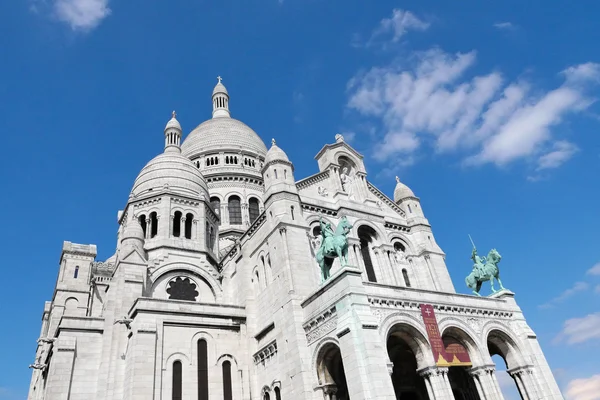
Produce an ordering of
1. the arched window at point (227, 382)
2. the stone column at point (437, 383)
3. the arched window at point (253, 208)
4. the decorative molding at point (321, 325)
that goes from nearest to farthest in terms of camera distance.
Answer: the stone column at point (437, 383), the decorative molding at point (321, 325), the arched window at point (227, 382), the arched window at point (253, 208)

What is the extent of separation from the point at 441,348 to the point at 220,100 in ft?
176

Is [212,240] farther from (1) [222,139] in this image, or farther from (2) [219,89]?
(2) [219,89]

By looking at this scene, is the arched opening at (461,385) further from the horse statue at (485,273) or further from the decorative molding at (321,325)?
the decorative molding at (321,325)

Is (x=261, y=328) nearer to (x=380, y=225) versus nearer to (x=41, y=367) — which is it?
(x=380, y=225)

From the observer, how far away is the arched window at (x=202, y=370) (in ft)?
81.0

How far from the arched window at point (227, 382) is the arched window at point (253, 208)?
72.6ft

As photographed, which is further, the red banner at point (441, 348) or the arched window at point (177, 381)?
the arched window at point (177, 381)

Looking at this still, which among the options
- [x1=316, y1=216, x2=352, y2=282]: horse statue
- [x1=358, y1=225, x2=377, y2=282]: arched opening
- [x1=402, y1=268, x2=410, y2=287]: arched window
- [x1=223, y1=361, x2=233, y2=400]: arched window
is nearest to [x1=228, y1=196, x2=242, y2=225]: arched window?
[x1=358, y1=225, x2=377, y2=282]: arched opening

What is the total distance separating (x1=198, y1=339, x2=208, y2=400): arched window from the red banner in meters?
12.8

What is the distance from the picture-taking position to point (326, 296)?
21.9m

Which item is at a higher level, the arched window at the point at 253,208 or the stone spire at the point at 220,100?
the stone spire at the point at 220,100

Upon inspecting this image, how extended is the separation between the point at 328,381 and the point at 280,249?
305 inches

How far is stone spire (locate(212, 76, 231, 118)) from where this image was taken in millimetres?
64938

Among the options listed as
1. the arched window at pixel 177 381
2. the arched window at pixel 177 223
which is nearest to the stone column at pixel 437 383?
the arched window at pixel 177 381
